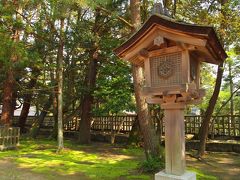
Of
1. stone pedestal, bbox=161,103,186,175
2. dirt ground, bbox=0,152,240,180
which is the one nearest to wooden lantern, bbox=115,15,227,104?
stone pedestal, bbox=161,103,186,175

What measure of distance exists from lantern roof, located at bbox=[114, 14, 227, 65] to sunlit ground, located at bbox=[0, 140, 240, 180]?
387 centimetres

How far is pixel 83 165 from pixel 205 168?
4.34 meters

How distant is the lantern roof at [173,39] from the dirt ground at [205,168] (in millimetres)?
4269

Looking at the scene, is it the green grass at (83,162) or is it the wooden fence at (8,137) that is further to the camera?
the wooden fence at (8,137)

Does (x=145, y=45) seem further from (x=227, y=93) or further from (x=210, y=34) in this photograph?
(x=227, y=93)

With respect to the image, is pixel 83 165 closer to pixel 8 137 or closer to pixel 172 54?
pixel 8 137

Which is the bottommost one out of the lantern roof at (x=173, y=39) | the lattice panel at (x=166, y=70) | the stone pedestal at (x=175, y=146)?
the stone pedestal at (x=175, y=146)

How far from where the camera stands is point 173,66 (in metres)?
5.20

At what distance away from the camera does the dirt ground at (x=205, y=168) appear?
7.74m

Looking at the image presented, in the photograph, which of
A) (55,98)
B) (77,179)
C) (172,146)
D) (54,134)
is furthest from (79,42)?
(172,146)

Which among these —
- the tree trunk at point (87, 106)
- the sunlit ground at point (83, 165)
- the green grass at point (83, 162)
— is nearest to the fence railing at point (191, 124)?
the tree trunk at point (87, 106)

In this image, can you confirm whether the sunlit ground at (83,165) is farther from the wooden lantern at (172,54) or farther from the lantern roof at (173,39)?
the lantern roof at (173,39)

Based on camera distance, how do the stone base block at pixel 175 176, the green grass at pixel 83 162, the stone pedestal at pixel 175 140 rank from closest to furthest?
the stone base block at pixel 175 176
the stone pedestal at pixel 175 140
the green grass at pixel 83 162

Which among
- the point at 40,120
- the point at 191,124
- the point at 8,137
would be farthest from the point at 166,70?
the point at 40,120
